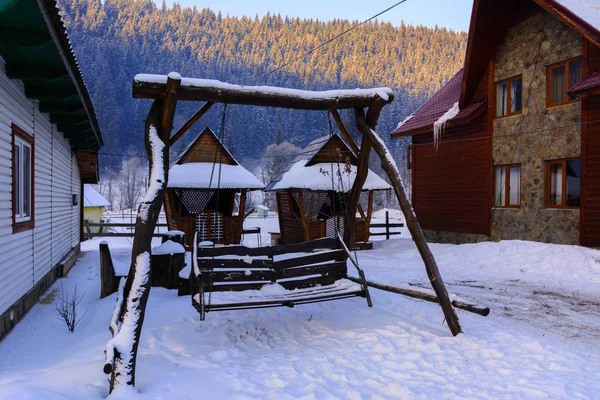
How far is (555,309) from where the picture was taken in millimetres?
7113

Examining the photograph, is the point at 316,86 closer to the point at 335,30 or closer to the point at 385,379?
the point at 335,30

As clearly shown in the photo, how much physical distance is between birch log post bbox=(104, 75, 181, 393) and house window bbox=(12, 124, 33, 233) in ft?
10.2

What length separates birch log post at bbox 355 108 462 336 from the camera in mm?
5223

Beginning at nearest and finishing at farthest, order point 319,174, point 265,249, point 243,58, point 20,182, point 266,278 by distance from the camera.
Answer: point 266,278
point 265,249
point 20,182
point 319,174
point 243,58

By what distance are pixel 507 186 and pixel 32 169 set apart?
1353cm

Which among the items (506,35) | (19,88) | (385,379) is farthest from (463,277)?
(19,88)

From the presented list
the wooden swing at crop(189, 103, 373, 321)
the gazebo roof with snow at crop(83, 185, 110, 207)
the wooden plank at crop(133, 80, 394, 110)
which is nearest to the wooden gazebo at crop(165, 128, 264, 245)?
the wooden swing at crop(189, 103, 373, 321)

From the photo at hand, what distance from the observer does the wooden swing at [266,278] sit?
532 cm

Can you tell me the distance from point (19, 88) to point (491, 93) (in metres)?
13.9

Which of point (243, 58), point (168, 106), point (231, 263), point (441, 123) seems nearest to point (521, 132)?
point (441, 123)

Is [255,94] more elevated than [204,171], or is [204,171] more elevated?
[255,94]

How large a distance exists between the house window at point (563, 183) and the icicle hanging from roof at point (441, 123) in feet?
12.7

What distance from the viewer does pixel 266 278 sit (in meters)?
6.25

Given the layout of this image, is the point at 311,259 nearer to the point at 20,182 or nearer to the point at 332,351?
the point at 332,351
